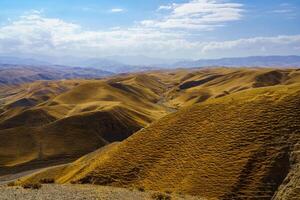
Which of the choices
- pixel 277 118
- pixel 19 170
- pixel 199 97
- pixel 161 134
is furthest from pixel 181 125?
pixel 199 97

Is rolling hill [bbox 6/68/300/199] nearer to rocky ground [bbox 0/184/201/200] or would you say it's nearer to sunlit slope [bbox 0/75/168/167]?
rocky ground [bbox 0/184/201/200]

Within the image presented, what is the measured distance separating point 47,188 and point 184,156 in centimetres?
1499

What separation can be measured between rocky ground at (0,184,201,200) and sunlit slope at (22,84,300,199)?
379 cm

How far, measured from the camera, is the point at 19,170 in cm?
8750

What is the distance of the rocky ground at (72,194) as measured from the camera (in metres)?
36.0

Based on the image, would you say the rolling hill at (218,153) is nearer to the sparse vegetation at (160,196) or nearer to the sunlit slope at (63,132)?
the sparse vegetation at (160,196)

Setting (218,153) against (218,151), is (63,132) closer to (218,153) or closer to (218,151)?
(218,151)

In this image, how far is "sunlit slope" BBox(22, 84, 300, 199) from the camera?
4047 centimetres

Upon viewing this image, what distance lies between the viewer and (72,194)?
3766 cm

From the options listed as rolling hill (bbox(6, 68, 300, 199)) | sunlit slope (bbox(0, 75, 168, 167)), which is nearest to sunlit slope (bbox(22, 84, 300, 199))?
rolling hill (bbox(6, 68, 300, 199))

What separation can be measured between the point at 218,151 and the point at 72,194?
634 inches

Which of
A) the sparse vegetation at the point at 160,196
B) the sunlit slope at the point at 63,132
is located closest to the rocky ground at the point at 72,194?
the sparse vegetation at the point at 160,196

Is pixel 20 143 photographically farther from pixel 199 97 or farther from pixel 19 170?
pixel 199 97

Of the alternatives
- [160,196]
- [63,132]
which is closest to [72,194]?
[160,196]
